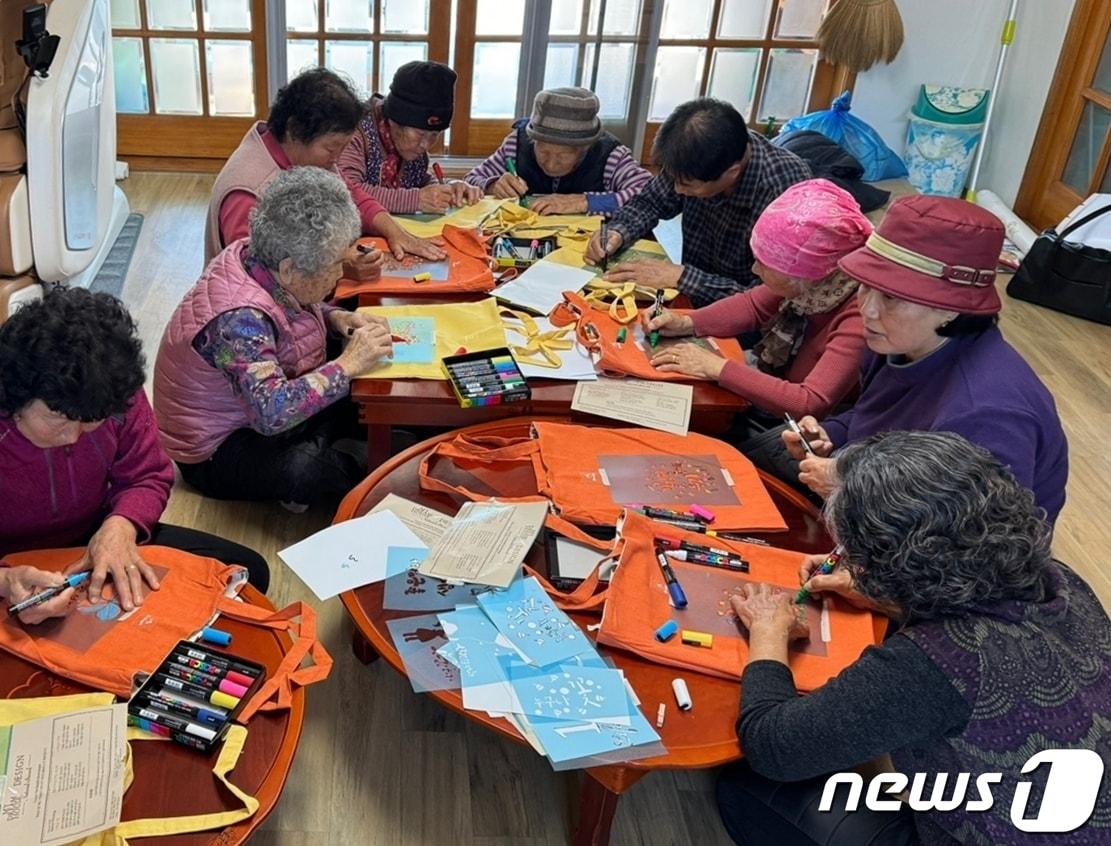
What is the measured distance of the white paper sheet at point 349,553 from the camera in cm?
159

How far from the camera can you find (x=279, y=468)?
2.29m

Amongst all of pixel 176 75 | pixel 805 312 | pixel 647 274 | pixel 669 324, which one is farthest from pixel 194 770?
pixel 176 75

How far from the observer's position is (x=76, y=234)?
315 centimetres

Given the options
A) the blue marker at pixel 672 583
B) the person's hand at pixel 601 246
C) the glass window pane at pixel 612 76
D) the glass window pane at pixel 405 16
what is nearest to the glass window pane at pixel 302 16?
the glass window pane at pixel 405 16

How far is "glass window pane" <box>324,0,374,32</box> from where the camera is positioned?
4.31 metres

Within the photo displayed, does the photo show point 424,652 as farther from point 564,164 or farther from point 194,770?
point 564,164

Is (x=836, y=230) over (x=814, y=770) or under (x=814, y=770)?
over

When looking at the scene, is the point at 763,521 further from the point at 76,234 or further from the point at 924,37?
the point at 924,37

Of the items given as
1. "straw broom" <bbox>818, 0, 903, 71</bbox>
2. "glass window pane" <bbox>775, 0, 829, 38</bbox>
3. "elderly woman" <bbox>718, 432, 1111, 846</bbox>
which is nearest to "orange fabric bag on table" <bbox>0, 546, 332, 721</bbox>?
"elderly woman" <bbox>718, 432, 1111, 846</bbox>

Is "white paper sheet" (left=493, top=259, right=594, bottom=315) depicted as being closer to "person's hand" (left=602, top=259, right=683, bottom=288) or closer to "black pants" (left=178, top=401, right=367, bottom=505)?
"person's hand" (left=602, top=259, right=683, bottom=288)

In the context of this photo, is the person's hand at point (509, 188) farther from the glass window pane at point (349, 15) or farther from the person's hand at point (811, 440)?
the glass window pane at point (349, 15)

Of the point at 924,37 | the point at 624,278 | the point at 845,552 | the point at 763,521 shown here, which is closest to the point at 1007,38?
the point at 924,37

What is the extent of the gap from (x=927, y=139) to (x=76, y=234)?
12.4 feet

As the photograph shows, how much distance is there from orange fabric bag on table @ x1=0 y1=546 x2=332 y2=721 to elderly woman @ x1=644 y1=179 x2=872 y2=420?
3.43 ft
